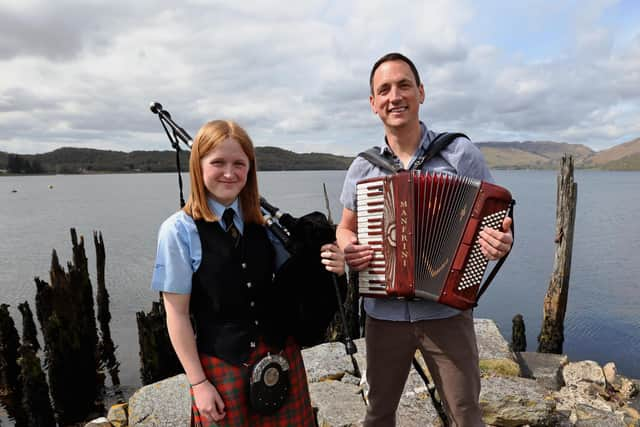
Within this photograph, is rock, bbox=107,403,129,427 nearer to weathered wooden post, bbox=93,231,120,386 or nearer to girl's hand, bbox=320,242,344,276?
weathered wooden post, bbox=93,231,120,386

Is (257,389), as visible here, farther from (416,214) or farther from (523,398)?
(523,398)

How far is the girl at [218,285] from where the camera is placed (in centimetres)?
227

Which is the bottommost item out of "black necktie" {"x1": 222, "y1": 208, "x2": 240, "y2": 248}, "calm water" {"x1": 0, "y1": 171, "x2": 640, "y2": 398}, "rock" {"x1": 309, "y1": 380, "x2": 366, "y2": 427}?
"calm water" {"x1": 0, "y1": 171, "x2": 640, "y2": 398}

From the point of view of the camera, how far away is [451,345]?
2.85 m

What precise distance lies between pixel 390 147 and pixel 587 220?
41.5 meters

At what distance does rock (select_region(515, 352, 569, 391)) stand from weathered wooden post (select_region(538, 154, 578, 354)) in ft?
8.98

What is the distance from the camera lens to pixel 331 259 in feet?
8.41

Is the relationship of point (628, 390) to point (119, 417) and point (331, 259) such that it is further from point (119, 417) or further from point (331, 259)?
point (119, 417)

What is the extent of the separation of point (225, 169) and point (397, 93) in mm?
1249

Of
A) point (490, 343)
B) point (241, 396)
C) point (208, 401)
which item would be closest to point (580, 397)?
point (490, 343)

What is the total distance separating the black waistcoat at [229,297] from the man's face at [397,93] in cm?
126

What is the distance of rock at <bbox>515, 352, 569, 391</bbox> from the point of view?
26.7 ft

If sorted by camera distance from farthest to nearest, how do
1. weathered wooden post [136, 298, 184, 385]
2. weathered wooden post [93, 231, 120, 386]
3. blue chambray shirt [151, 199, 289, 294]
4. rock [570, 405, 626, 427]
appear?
weathered wooden post [93, 231, 120, 386] → weathered wooden post [136, 298, 184, 385] → rock [570, 405, 626, 427] → blue chambray shirt [151, 199, 289, 294]

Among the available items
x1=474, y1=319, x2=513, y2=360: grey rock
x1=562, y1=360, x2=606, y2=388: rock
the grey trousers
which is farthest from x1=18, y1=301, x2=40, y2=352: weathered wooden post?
x1=562, y1=360, x2=606, y2=388: rock
